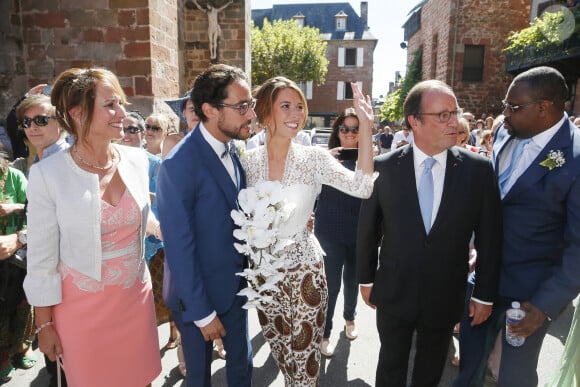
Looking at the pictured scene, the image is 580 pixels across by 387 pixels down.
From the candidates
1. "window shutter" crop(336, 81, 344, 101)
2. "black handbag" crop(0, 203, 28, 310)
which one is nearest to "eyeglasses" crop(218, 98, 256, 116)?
"black handbag" crop(0, 203, 28, 310)

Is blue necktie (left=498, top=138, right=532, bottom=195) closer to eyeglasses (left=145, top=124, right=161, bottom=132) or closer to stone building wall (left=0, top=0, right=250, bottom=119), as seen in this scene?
eyeglasses (left=145, top=124, right=161, bottom=132)

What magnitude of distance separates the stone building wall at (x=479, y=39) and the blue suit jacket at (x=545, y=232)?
17.6 metres

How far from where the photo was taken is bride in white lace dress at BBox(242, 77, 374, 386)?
2.36 meters

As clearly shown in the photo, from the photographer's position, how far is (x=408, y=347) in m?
2.50

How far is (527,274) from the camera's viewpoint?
7.38 feet

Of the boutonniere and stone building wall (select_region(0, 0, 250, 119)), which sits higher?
stone building wall (select_region(0, 0, 250, 119))

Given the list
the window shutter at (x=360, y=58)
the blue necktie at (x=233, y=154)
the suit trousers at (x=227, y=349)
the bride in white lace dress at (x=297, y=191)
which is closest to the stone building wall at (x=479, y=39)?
the window shutter at (x=360, y=58)

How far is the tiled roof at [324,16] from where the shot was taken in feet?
118

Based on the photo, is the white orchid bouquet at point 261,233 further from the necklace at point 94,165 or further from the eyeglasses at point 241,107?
the necklace at point 94,165

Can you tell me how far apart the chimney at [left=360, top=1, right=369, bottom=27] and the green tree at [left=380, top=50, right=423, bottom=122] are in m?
15.7

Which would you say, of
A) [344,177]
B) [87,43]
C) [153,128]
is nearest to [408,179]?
[344,177]

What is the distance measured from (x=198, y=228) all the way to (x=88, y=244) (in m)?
0.55

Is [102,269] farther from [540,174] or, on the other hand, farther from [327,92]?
[327,92]

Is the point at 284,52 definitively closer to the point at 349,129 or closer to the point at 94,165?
the point at 349,129
